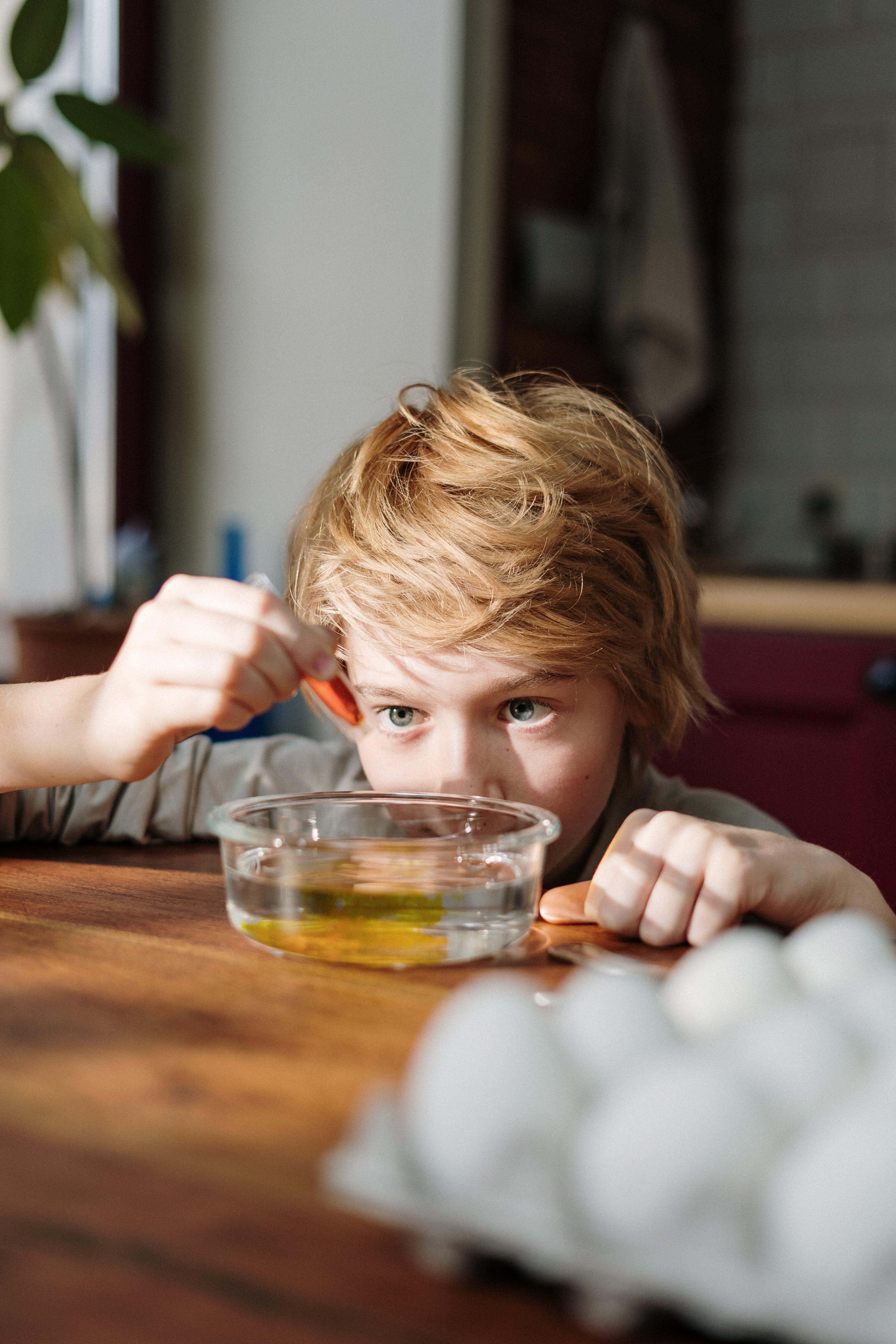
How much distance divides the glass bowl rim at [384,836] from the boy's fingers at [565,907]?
0.04 metres

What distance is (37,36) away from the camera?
1.65 m

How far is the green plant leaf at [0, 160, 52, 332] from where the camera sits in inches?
63.8

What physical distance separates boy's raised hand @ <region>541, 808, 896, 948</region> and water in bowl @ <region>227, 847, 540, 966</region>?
0.28 ft

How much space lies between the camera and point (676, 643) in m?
1.04

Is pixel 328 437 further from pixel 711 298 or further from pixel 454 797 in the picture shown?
pixel 454 797

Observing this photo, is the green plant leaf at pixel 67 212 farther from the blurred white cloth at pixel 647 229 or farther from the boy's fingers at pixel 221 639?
the boy's fingers at pixel 221 639

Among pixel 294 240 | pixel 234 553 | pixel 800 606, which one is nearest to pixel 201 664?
pixel 800 606

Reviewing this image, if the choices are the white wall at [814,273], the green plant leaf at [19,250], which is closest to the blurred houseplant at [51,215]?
the green plant leaf at [19,250]

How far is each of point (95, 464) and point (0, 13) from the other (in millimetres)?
779

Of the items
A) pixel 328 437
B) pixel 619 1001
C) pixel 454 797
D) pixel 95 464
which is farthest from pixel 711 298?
pixel 619 1001

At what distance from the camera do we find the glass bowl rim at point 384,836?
579 mm

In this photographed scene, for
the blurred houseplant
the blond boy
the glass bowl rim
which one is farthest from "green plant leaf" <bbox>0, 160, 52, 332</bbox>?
the glass bowl rim

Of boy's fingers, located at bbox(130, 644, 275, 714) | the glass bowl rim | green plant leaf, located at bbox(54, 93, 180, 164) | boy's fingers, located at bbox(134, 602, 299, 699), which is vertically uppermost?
green plant leaf, located at bbox(54, 93, 180, 164)

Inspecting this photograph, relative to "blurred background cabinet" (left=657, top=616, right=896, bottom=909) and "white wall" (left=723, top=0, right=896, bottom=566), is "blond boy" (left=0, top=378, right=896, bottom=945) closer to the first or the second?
"blurred background cabinet" (left=657, top=616, right=896, bottom=909)
